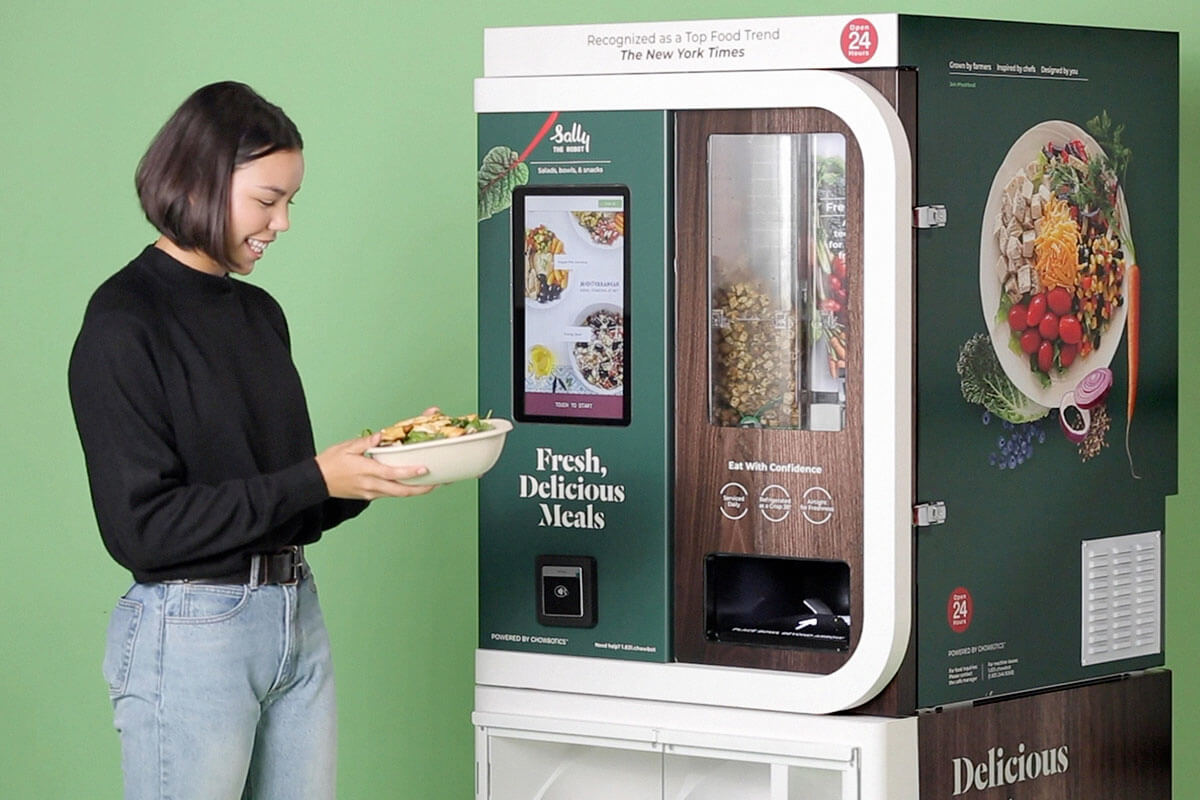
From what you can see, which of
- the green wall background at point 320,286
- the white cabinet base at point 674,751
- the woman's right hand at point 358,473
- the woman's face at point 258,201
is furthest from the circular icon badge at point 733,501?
the green wall background at point 320,286

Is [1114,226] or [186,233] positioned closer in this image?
[186,233]

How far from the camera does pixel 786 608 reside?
2.86 metres

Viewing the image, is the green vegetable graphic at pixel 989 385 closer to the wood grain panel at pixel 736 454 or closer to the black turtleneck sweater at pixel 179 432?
the wood grain panel at pixel 736 454

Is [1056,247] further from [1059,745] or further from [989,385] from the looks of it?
[1059,745]

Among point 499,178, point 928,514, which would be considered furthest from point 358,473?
point 928,514

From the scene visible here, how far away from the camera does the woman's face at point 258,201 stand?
8.20 ft

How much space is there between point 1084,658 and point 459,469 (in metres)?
1.06

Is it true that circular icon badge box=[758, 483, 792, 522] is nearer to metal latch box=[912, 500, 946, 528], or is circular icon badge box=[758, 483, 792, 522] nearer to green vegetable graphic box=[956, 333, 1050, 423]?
metal latch box=[912, 500, 946, 528]

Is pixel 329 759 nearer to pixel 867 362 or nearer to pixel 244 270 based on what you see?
pixel 244 270

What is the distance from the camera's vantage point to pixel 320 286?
155 inches

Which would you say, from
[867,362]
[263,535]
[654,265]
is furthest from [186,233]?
[867,362]

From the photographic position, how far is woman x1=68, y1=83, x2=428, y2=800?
7.92 ft

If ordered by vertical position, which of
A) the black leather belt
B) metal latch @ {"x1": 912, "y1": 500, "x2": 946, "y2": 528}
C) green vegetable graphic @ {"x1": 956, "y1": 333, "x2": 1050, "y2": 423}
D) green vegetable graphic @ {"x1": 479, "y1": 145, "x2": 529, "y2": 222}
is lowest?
the black leather belt

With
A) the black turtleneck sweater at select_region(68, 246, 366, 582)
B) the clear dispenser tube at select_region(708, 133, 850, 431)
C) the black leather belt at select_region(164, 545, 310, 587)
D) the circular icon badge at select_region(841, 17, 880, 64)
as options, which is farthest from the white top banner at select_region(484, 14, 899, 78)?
the black leather belt at select_region(164, 545, 310, 587)
